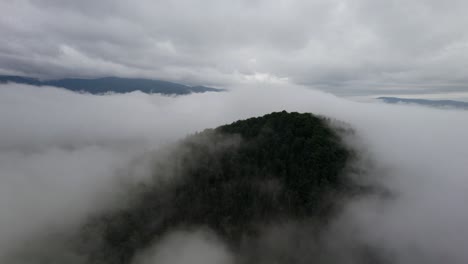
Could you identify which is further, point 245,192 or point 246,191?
point 246,191

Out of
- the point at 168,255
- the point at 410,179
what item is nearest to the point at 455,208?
the point at 410,179

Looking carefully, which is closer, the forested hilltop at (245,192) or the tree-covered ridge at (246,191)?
the forested hilltop at (245,192)

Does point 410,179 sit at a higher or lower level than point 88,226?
higher

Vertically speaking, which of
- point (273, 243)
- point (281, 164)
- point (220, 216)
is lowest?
point (273, 243)

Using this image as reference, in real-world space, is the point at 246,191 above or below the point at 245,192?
above

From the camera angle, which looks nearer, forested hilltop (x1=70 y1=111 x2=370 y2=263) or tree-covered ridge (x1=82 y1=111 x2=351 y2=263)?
forested hilltop (x1=70 y1=111 x2=370 y2=263)

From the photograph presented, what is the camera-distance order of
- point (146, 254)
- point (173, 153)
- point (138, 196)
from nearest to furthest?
point (146, 254) → point (138, 196) → point (173, 153)

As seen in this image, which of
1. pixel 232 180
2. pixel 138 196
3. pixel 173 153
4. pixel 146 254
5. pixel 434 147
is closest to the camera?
pixel 146 254

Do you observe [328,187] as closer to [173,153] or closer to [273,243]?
[273,243]
